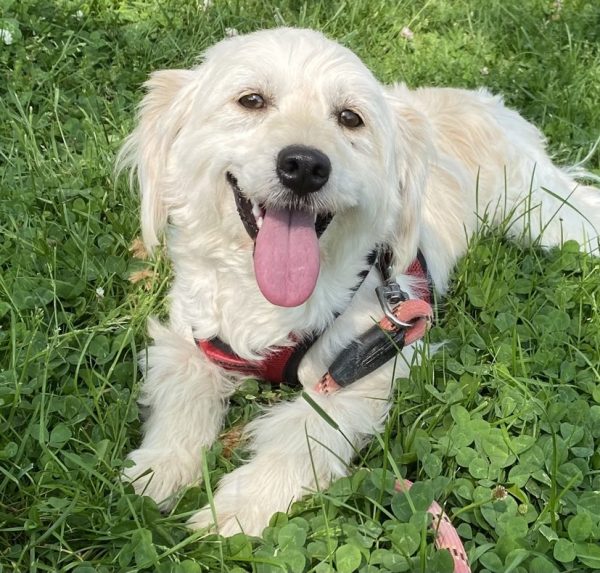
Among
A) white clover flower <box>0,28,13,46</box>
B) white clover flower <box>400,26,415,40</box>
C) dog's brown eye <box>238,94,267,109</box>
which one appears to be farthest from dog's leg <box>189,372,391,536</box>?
white clover flower <box>400,26,415,40</box>

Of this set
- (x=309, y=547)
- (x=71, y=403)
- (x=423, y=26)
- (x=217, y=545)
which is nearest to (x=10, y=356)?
(x=71, y=403)

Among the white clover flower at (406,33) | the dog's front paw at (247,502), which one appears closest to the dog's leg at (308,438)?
the dog's front paw at (247,502)

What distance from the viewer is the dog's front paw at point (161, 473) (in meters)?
2.30

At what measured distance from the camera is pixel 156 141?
2.76 metres

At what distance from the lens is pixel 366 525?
2.10 metres

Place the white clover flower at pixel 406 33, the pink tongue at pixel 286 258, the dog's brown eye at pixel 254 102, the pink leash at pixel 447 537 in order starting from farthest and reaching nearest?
the white clover flower at pixel 406 33 < the dog's brown eye at pixel 254 102 < the pink tongue at pixel 286 258 < the pink leash at pixel 447 537

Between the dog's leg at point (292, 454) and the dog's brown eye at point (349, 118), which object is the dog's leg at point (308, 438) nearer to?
the dog's leg at point (292, 454)

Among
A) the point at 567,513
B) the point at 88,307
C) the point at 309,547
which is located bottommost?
the point at 88,307

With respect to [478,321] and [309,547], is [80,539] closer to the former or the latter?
[309,547]

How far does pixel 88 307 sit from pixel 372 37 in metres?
3.16

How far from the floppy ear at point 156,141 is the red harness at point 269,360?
1.57 feet

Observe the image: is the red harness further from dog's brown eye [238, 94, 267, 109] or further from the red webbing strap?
dog's brown eye [238, 94, 267, 109]

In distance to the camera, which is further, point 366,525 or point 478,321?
point 478,321

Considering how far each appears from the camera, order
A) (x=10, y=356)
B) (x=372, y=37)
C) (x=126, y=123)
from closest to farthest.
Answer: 1. (x=10, y=356)
2. (x=126, y=123)
3. (x=372, y=37)
